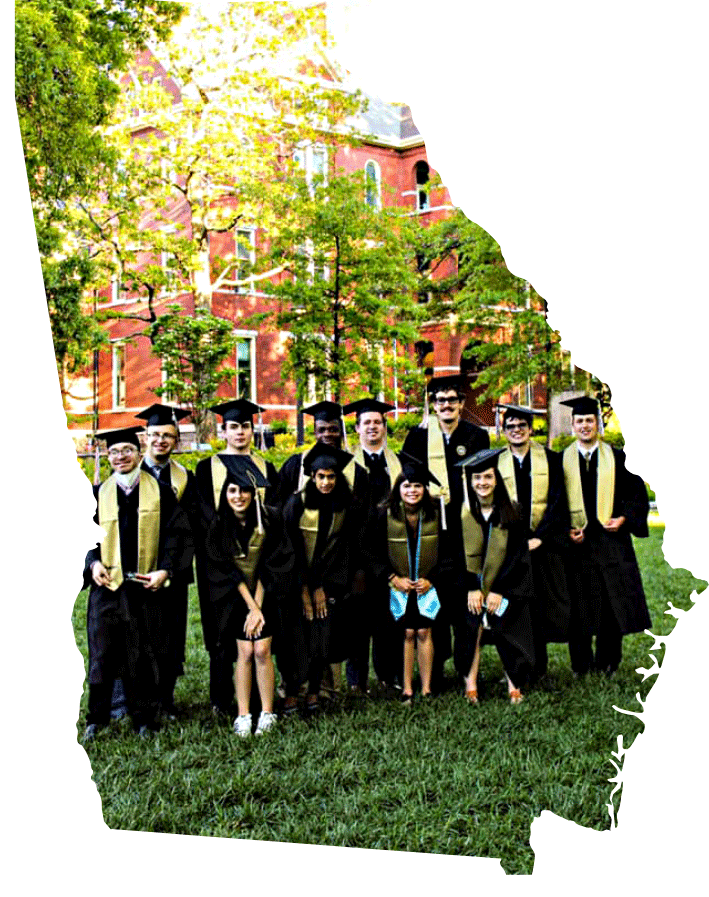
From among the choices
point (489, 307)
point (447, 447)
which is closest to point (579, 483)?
point (447, 447)

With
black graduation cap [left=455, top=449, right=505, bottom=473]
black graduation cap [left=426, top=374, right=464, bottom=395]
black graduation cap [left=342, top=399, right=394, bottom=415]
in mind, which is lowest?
black graduation cap [left=455, top=449, right=505, bottom=473]

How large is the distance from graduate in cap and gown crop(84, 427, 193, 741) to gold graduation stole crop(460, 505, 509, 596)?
1.10m

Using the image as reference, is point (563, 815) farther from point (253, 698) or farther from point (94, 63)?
point (94, 63)

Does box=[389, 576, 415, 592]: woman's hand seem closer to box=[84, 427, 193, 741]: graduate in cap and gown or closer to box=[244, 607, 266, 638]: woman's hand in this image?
box=[244, 607, 266, 638]: woman's hand

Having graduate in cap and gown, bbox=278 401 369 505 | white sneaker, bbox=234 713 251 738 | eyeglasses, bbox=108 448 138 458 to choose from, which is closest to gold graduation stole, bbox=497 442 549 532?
graduate in cap and gown, bbox=278 401 369 505

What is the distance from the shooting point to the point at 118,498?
150 inches

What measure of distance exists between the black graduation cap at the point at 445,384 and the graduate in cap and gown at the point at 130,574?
109cm

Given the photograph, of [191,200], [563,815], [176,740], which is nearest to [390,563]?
[176,740]

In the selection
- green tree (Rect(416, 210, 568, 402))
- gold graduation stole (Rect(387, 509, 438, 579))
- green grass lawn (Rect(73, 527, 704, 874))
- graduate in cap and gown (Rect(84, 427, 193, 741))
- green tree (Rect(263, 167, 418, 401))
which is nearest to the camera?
green grass lawn (Rect(73, 527, 704, 874))

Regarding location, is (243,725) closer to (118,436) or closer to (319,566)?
(319,566)

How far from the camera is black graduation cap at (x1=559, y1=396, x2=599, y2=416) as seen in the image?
371cm

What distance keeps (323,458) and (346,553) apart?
42cm

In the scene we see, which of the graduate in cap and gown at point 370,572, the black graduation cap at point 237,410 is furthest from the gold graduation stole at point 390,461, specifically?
the black graduation cap at point 237,410

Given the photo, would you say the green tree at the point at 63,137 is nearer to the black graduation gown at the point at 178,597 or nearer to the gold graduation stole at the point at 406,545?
the black graduation gown at the point at 178,597
